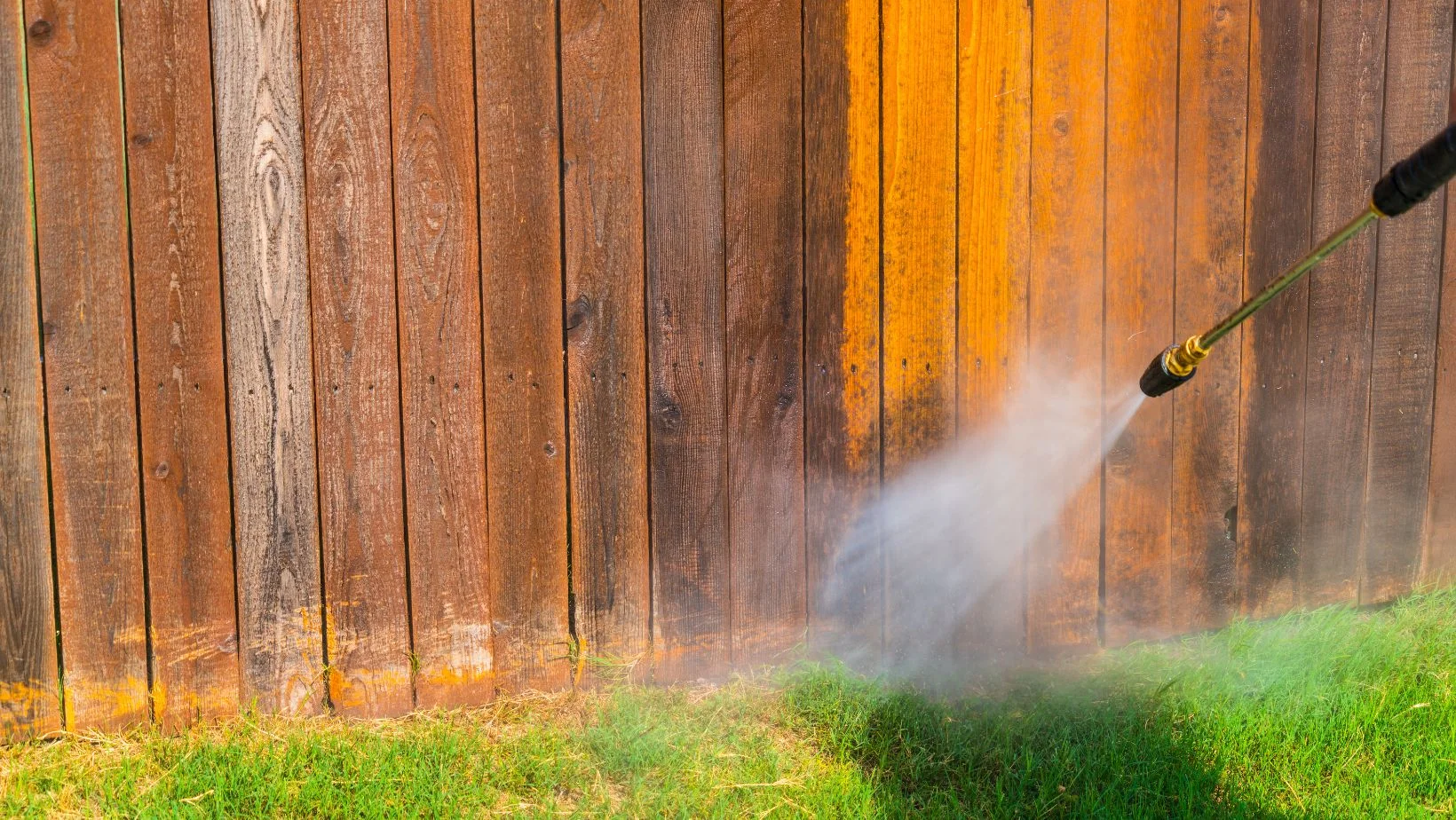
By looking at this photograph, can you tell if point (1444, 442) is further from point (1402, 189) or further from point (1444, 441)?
point (1402, 189)

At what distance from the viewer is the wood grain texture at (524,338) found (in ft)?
9.78

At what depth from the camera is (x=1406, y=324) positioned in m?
3.81

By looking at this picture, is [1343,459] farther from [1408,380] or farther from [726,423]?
[726,423]

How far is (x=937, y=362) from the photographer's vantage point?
132 inches

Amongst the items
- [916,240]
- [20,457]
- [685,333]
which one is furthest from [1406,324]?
[20,457]

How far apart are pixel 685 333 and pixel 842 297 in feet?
1.45

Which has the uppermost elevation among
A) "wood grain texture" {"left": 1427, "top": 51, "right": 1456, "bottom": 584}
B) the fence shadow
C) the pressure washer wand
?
the pressure washer wand

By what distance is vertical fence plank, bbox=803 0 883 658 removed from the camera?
124 inches

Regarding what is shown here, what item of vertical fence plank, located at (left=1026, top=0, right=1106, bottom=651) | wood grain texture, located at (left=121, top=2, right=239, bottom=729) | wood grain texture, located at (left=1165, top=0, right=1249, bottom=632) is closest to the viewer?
wood grain texture, located at (left=121, top=2, right=239, bottom=729)

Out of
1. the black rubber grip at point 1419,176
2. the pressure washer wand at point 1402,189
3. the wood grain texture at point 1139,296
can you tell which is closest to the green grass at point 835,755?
the wood grain texture at point 1139,296

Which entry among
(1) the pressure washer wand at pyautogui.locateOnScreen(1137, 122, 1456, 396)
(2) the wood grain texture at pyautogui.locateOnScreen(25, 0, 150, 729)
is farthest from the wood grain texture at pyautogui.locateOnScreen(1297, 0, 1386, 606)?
(2) the wood grain texture at pyautogui.locateOnScreen(25, 0, 150, 729)

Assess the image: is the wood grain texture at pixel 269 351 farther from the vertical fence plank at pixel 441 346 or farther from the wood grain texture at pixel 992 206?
the wood grain texture at pixel 992 206

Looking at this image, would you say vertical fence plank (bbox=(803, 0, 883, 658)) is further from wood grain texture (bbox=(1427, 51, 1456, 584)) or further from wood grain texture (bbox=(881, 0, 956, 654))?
wood grain texture (bbox=(1427, 51, 1456, 584))

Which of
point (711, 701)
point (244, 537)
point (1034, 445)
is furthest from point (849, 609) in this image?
point (244, 537)
